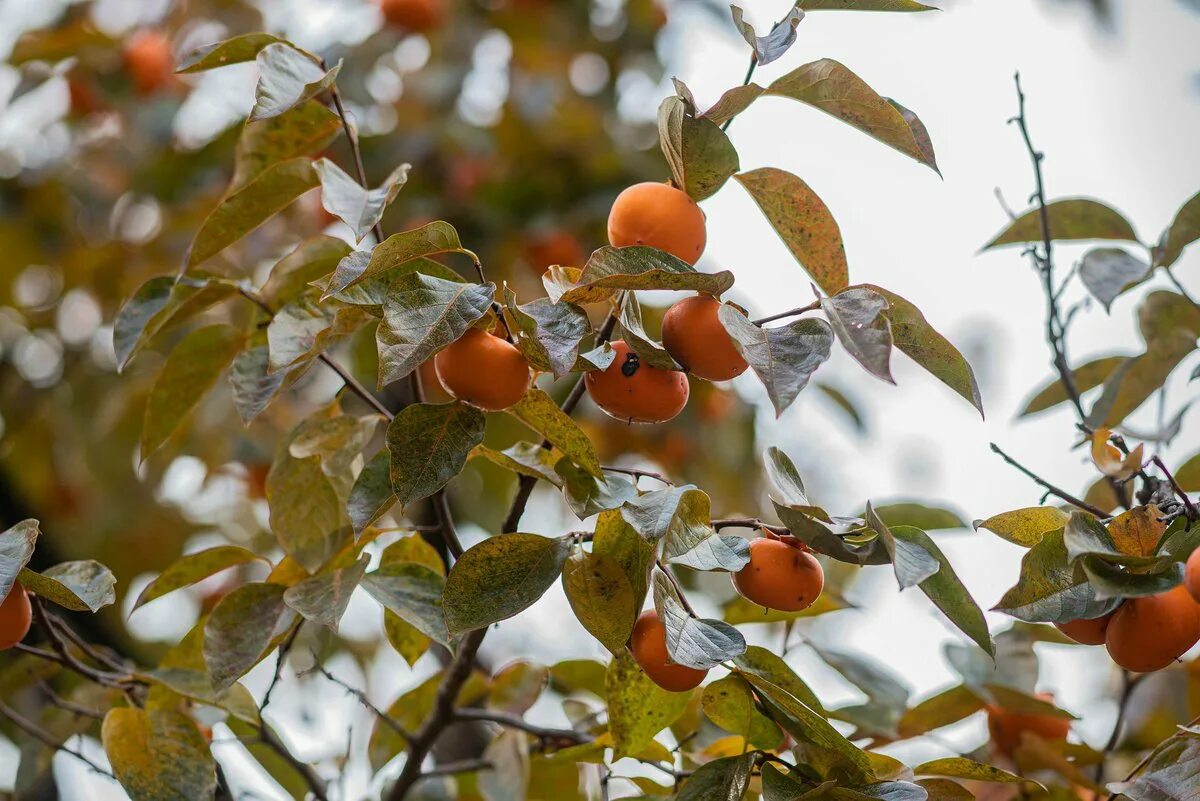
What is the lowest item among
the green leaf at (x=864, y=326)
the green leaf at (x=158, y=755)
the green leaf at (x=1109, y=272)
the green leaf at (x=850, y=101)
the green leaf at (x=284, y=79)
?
the green leaf at (x=158, y=755)

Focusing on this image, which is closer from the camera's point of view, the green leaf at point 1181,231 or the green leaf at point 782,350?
the green leaf at point 782,350

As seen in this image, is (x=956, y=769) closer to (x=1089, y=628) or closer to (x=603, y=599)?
(x=1089, y=628)

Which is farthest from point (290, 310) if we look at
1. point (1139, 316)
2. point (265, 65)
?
point (1139, 316)

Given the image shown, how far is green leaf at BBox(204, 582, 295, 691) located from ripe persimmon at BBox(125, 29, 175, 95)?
4.84ft

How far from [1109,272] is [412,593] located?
565mm

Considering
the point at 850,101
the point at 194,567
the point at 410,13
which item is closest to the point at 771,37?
the point at 850,101

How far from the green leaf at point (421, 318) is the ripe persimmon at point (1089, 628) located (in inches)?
14.9

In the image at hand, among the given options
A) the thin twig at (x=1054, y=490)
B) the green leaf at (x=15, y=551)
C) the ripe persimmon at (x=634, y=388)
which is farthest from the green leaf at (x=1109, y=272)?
the green leaf at (x=15, y=551)

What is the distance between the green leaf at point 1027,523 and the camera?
639 mm

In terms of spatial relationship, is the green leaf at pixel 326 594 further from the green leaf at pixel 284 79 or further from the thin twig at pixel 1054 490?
the thin twig at pixel 1054 490

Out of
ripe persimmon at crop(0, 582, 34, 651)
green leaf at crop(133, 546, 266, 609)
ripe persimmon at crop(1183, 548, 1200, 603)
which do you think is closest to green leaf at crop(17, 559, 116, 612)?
ripe persimmon at crop(0, 582, 34, 651)

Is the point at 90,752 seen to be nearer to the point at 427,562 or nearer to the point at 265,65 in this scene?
the point at 427,562

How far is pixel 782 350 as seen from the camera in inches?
22.0

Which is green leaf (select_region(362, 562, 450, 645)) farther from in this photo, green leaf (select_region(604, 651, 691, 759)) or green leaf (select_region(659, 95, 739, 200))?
green leaf (select_region(659, 95, 739, 200))
